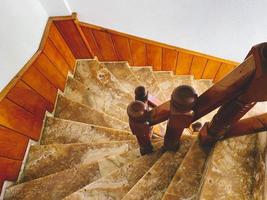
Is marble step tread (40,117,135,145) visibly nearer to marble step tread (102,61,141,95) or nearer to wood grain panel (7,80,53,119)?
wood grain panel (7,80,53,119)

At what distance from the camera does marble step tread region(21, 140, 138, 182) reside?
6.21 ft

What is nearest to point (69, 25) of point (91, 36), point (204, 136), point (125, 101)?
point (91, 36)

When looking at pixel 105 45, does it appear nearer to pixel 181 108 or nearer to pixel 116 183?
pixel 116 183

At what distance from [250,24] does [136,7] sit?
86 centimetres

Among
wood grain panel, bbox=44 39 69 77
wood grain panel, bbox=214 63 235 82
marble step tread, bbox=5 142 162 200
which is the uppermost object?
wood grain panel, bbox=214 63 235 82

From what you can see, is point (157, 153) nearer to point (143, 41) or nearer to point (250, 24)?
point (250, 24)

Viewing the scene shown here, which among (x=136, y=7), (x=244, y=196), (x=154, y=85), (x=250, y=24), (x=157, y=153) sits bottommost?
(x=244, y=196)

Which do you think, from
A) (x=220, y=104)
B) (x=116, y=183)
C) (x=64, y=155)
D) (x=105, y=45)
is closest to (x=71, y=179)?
(x=64, y=155)

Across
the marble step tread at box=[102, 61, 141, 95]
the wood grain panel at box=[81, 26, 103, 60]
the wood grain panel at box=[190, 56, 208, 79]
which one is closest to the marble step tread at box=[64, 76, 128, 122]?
the marble step tread at box=[102, 61, 141, 95]

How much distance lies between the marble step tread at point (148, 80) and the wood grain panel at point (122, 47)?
121 mm

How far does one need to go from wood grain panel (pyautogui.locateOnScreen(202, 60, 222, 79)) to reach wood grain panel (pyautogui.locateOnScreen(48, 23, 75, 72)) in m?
1.34

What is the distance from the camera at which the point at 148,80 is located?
9.09 feet

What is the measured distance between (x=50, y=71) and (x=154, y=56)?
3.35 ft

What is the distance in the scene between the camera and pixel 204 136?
1.20 metres
